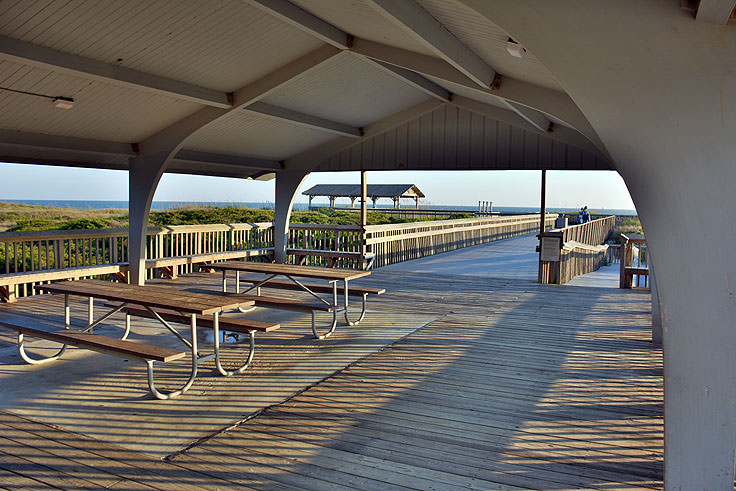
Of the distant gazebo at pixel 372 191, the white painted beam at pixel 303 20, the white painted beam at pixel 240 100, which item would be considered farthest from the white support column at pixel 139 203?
the distant gazebo at pixel 372 191

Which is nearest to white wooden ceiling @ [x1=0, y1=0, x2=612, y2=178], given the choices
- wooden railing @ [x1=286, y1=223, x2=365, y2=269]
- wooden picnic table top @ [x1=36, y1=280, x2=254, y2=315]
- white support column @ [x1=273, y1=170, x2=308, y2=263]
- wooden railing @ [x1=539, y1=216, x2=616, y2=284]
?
white support column @ [x1=273, y1=170, x2=308, y2=263]

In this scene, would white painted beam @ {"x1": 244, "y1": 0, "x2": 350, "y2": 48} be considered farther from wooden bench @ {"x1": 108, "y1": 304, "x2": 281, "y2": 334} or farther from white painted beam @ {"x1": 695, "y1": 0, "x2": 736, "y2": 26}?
white painted beam @ {"x1": 695, "y1": 0, "x2": 736, "y2": 26}

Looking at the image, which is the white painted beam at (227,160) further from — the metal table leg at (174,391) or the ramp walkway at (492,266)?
the metal table leg at (174,391)

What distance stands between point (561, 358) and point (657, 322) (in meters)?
1.20

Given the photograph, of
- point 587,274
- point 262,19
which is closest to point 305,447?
point 262,19

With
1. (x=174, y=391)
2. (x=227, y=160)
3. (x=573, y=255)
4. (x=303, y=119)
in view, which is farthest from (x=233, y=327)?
(x=573, y=255)

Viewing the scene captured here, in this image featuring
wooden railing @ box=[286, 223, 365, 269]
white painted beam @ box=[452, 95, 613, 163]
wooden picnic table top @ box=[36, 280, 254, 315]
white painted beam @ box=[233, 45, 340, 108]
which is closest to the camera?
wooden picnic table top @ box=[36, 280, 254, 315]

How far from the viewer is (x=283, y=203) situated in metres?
12.5

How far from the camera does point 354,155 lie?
11805mm

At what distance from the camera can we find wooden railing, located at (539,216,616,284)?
10.5 meters

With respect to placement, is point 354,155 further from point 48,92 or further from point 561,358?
point 561,358

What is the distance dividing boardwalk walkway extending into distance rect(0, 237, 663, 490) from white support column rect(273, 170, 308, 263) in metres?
5.94

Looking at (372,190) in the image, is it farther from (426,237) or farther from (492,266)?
(492,266)

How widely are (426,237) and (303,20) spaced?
9413 mm
